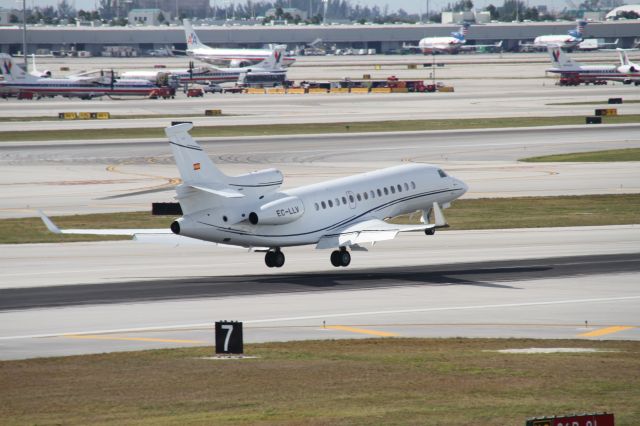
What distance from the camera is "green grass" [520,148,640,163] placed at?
92938 millimetres

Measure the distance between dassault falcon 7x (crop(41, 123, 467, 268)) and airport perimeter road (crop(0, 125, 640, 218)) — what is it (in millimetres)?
22740

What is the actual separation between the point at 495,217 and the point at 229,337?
3545 centimetres

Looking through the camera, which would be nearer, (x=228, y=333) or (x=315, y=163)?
(x=228, y=333)

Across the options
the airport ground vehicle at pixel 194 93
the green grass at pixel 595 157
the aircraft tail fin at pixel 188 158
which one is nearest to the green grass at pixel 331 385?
the aircraft tail fin at pixel 188 158

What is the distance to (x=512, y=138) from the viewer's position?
110 meters

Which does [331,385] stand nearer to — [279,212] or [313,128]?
[279,212]

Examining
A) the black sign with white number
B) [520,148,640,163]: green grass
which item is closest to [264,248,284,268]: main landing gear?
the black sign with white number

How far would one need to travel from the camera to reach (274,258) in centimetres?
4856

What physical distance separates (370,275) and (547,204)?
24863mm

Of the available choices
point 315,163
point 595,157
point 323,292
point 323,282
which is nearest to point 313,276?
point 323,282

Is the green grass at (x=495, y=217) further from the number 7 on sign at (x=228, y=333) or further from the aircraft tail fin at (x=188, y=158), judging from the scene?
the number 7 on sign at (x=228, y=333)

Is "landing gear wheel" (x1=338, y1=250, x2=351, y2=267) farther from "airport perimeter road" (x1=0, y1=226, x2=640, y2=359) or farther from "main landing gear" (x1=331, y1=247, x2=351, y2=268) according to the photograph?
"airport perimeter road" (x1=0, y1=226, x2=640, y2=359)

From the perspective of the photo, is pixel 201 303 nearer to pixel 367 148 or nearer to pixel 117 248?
pixel 117 248

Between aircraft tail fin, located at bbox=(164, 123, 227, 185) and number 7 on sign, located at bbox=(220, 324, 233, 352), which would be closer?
number 7 on sign, located at bbox=(220, 324, 233, 352)
